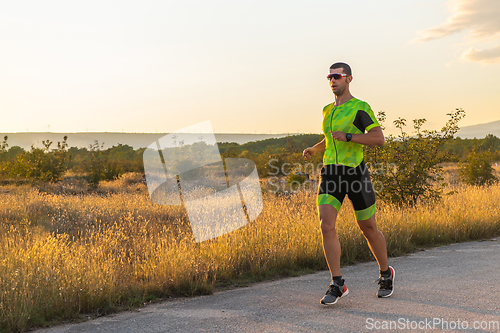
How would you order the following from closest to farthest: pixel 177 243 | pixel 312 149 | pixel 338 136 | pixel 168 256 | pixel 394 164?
pixel 338 136 → pixel 312 149 → pixel 168 256 → pixel 177 243 → pixel 394 164

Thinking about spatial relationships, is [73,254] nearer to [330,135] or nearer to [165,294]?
[165,294]

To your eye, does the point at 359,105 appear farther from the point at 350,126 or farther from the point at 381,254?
the point at 381,254

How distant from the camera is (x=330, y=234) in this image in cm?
384

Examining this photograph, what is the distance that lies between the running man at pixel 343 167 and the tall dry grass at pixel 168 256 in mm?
1554

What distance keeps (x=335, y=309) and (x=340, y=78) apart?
7.43ft

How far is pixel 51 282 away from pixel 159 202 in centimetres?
784

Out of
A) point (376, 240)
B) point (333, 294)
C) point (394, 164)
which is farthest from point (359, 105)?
point (394, 164)

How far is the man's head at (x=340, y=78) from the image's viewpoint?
398cm

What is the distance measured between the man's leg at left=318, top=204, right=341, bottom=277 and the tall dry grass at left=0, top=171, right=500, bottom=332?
1.48m

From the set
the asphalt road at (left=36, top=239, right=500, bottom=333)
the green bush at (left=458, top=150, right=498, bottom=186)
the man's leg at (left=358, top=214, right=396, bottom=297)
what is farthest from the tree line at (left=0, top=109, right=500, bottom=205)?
the man's leg at (left=358, top=214, right=396, bottom=297)

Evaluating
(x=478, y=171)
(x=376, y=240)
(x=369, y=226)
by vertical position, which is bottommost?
Answer: (x=478, y=171)

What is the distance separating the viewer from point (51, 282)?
4059 millimetres

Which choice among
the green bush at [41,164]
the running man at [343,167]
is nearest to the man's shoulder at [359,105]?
the running man at [343,167]

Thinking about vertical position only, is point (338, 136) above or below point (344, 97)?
below
